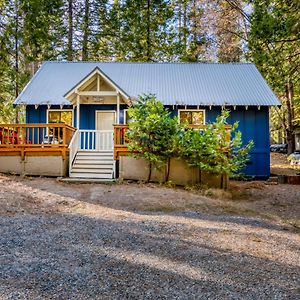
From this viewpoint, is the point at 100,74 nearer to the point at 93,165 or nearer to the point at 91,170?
Result: the point at 93,165

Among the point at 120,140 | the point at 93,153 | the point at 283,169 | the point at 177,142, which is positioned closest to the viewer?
the point at 177,142

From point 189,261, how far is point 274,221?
11.1ft

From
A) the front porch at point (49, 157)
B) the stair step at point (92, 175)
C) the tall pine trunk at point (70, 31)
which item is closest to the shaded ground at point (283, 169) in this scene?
the front porch at point (49, 157)

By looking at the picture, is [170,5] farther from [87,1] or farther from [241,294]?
[241,294]

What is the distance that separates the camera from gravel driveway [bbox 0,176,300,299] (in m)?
3.31

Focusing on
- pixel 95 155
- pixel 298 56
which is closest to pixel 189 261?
pixel 95 155

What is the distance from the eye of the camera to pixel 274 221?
690cm

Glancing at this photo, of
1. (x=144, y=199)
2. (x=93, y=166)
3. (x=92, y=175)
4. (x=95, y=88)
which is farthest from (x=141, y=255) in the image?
(x=95, y=88)

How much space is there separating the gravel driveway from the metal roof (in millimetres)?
8164

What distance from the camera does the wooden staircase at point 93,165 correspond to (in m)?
11.1

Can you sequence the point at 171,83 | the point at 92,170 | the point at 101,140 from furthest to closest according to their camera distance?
1. the point at 171,83
2. the point at 101,140
3. the point at 92,170

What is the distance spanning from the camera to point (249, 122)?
1461cm

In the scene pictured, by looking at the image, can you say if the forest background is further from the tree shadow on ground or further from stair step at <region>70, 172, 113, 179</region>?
the tree shadow on ground

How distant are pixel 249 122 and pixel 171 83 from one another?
4003 millimetres
